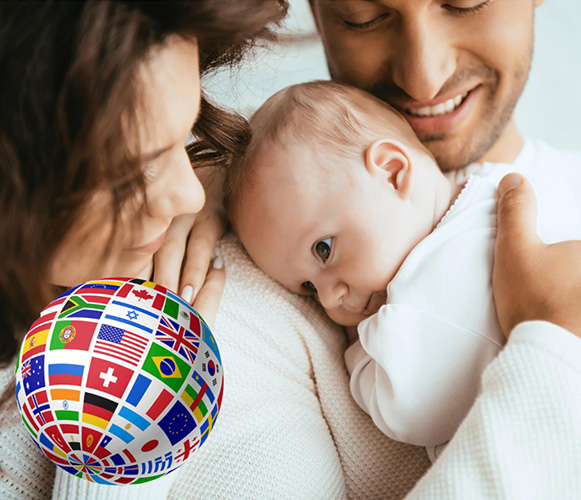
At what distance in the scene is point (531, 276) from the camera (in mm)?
968

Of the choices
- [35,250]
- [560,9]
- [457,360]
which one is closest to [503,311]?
[457,360]

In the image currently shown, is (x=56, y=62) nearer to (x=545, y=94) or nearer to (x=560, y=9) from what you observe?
(x=545, y=94)

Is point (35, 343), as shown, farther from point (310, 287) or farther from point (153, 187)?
point (310, 287)

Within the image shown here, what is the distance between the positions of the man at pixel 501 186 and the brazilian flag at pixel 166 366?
385 millimetres

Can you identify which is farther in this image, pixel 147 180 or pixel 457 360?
pixel 457 360

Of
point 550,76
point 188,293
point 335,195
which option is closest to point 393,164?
point 335,195

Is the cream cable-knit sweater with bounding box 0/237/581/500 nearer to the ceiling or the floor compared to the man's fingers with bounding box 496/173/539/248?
nearer to the floor

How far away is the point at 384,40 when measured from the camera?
1.39 metres

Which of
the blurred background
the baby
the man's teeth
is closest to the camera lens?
the baby

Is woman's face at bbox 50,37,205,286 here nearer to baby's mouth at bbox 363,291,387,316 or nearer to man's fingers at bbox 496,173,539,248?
baby's mouth at bbox 363,291,387,316

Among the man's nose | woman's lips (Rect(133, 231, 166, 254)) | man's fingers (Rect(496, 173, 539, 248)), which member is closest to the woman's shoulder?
woman's lips (Rect(133, 231, 166, 254))

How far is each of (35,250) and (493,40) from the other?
3.80 feet

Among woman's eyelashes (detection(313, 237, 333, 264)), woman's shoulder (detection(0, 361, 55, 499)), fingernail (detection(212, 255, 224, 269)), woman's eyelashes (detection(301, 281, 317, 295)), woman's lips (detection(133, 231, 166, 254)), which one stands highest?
woman's lips (detection(133, 231, 166, 254))

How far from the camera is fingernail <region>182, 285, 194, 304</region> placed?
115 cm
